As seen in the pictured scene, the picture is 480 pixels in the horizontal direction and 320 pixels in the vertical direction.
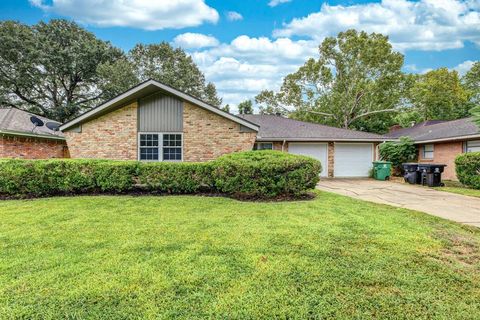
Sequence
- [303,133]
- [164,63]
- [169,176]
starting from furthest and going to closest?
1. [164,63]
2. [303,133]
3. [169,176]

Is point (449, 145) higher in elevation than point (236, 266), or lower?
higher

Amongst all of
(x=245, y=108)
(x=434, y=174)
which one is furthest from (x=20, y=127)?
(x=434, y=174)

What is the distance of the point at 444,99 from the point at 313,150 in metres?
25.2

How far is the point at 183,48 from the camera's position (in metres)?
31.0

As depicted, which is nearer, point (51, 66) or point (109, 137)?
point (109, 137)

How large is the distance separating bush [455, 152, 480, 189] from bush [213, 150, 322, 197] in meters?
8.29

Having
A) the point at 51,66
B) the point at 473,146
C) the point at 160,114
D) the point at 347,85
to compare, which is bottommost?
the point at 473,146

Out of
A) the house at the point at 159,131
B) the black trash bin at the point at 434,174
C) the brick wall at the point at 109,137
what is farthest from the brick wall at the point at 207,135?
the black trash bin at the point at 434,174

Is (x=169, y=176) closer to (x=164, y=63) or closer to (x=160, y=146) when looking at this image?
(x=160, y=146)

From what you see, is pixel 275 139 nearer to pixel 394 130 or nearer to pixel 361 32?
pixel 394 130

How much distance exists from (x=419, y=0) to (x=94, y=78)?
30.8 meters

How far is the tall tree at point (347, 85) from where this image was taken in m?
27.6

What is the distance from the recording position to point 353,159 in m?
16.3

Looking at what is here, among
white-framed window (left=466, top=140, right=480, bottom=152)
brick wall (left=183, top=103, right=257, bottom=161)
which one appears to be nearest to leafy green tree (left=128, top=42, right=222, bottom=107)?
brick wall (left=183, top=103, right=257, bottom=161)
